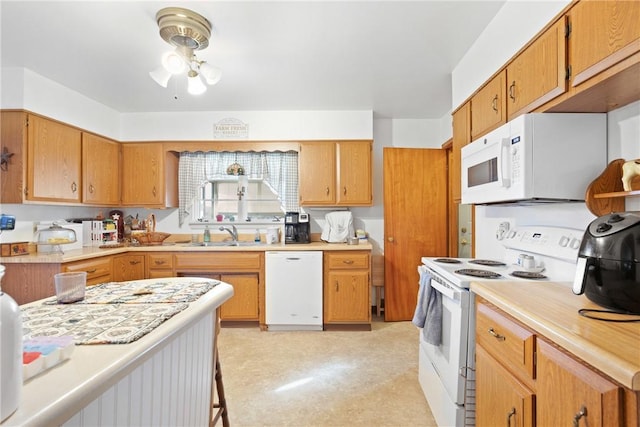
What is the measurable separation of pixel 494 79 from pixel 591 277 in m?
1.32

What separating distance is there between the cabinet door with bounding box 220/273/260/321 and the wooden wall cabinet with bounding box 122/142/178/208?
1296mm

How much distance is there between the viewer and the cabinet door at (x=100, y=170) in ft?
10.0

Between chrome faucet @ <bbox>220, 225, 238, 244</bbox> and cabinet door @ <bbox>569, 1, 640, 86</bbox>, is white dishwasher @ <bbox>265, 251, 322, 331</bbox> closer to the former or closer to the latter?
chrome faucet @ <bbox>220, 225, 238, 244</bbox>

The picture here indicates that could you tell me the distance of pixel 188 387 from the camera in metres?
1.13

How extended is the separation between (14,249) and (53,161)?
819 millimetres

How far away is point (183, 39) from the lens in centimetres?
191

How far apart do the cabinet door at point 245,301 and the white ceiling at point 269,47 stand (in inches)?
75.0

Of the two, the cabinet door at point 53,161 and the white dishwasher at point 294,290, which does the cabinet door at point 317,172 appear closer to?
the white dishwasher at point 294,290

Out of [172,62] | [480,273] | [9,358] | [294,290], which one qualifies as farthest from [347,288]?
[9,358]

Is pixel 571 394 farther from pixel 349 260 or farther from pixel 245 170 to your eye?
pixel 245 170

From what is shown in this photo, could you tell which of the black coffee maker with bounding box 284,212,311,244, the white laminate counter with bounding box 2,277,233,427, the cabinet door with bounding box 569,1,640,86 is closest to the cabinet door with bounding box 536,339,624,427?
the cabinet door with bounding box 569,1,640,86

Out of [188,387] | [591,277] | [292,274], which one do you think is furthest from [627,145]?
[292,274]

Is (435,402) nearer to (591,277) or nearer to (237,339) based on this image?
(591,277)

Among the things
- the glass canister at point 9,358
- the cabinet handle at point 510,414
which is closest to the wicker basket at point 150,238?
the glass canister at point 9,358
